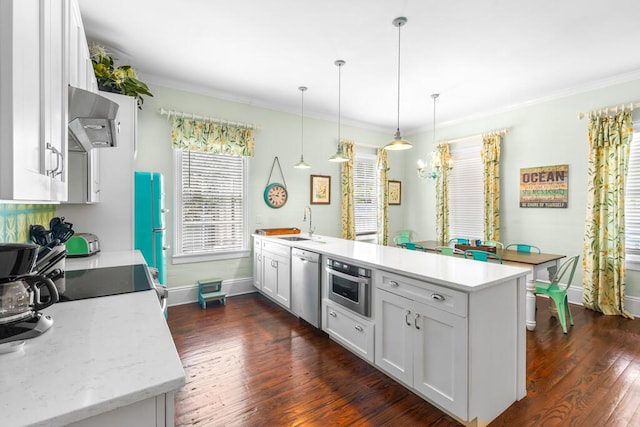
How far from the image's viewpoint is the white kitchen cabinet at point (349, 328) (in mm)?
2416

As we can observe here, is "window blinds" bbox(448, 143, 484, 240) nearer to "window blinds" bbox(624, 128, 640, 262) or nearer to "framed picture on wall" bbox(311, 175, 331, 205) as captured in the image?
"window blinds" bbox(624, 128, 640, 262)

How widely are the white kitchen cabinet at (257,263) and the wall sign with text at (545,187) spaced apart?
4.05m

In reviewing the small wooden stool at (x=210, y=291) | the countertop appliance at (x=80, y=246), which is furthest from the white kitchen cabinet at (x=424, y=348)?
the small wooden stool at (x=210, y=291)

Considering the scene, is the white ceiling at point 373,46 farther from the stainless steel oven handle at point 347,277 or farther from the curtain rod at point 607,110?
the stainless steel oven handle at point 347,277

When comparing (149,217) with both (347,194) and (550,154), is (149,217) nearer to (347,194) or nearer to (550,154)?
(347,194)

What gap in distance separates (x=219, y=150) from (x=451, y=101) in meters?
3.60

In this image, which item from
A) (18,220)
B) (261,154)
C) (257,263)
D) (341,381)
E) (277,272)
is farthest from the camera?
(261,154)

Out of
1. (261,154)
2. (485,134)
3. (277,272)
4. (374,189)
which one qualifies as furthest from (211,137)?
(485,134)

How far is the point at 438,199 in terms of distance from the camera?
564 cm

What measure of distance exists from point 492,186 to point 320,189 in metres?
2.81

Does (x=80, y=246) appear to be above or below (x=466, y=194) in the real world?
below

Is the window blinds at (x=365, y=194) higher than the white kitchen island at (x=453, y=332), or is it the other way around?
the window blinds at (x=365, y=194)

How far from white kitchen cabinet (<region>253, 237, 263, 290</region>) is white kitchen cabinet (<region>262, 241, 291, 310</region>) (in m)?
0.11

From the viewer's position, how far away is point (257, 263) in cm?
445
